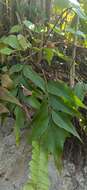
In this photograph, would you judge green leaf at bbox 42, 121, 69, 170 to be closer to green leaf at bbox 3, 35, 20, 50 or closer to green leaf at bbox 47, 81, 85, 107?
green leaf at bbox 47, 81, 85, 107

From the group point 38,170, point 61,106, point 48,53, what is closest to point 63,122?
point 61,106

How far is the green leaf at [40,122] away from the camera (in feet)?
4.03

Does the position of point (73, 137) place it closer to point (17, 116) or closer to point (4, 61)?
point (17, 116)

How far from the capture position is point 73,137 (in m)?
1.34

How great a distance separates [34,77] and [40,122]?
170 millimetres

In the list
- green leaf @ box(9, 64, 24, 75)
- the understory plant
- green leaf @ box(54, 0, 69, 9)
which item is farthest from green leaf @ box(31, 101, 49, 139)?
green leaf @ box(54, 0, 69, 9)

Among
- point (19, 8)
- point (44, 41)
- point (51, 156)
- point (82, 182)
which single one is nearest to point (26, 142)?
point (51, 156)

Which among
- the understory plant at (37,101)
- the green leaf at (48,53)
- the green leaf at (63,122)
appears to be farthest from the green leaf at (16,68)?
the green leaf at (63,122)

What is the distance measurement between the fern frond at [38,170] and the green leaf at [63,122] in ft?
0.33

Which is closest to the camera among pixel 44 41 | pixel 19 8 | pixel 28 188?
pixel 28 188

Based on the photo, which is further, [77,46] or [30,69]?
[77,46]

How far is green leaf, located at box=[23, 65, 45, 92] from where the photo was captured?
51.4 inches

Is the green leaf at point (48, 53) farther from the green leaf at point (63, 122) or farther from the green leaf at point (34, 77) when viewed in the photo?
the green leaf at point (63, 122)

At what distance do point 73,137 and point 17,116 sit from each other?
8.8 inches
